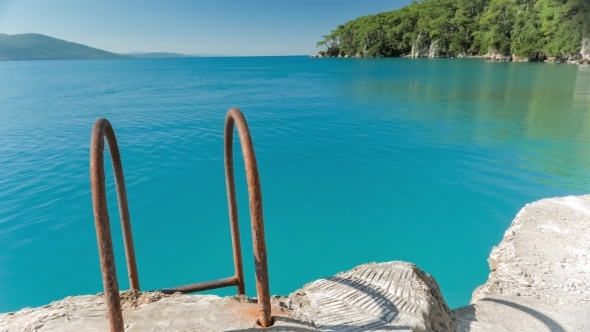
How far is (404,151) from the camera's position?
46.5 ft

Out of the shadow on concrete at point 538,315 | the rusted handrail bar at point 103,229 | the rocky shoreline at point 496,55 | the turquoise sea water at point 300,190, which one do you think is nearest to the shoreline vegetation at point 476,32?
the rocky shoreline at point 496,55

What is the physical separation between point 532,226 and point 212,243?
21.1ft

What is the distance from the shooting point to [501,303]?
381 centimetres

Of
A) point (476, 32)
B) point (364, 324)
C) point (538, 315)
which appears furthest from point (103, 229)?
point (476, 32)

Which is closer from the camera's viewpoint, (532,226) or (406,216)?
(532,226)

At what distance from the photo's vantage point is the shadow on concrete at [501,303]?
341 centimetres

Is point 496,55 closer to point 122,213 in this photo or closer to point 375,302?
point 375,302

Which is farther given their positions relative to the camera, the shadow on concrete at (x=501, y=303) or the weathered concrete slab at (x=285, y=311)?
the shadow on concrete at (x=501, y=303)

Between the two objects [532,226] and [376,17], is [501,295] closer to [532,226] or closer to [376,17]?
[532,226]

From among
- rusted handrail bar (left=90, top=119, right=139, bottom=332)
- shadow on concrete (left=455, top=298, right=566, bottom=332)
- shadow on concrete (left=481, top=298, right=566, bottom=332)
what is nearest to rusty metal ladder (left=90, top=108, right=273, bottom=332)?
rusted handrail bar (left=90, top=119, right=139, bottom=332)

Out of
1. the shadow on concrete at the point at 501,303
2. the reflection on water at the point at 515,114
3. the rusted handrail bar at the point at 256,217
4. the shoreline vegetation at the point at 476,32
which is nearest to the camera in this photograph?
the rusted handrail bar at the point at 256,217

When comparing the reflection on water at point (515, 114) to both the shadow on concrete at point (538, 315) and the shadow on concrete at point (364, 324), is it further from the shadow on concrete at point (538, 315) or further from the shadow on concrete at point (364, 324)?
the shadow on concrete at point (364, 324)

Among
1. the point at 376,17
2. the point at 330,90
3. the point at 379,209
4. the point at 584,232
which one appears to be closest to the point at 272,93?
the point at 330,90

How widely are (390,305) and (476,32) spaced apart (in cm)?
8665
